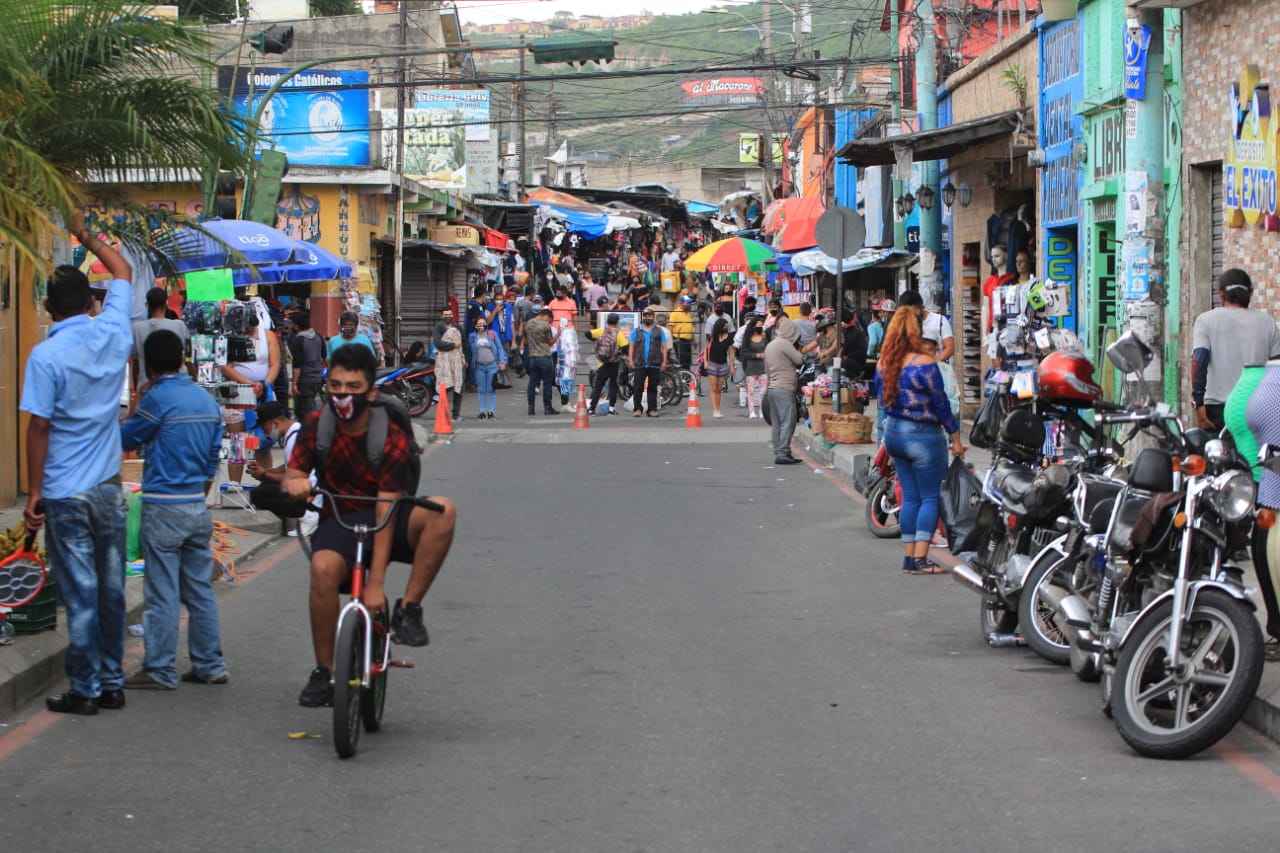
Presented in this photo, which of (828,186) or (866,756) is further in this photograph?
(828,186)

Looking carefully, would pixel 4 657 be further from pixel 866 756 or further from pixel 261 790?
pixel 866 756

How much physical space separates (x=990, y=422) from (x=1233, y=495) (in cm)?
369

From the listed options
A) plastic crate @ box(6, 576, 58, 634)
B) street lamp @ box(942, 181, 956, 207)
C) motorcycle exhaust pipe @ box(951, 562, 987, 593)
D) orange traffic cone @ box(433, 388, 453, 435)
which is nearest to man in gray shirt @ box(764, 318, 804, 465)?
orange traffic cone @ box(433, 388, 453, 435)

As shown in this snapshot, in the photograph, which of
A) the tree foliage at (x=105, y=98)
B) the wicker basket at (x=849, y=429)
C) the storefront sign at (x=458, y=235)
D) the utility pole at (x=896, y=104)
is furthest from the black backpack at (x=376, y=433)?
the storefront sign at (x=458, y=235)

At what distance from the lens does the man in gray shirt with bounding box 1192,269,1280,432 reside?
11.6 metres

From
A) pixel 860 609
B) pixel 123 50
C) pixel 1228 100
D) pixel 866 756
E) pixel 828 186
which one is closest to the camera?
pixel 866 756

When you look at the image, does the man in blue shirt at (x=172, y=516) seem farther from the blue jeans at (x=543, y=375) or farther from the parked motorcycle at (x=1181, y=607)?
the blue jeans at (x=543, y=375)

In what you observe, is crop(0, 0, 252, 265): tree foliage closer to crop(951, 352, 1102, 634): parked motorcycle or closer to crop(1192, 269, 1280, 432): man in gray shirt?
crop(951, 352, 1102, 634): parked motorcycle

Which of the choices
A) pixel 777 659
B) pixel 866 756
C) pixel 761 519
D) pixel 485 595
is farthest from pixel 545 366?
pixel 866 756

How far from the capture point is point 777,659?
→ 9.02 meters

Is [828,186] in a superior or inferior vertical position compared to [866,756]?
superior

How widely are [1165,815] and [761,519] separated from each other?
9251 millimetres

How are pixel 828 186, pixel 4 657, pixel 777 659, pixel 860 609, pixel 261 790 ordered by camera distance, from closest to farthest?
pixel 261 790, pixel 4 657, pixel 777 659, pixel 860 609, pixel 828 186

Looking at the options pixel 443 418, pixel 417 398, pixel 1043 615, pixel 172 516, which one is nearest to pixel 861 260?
pixel 417 398
